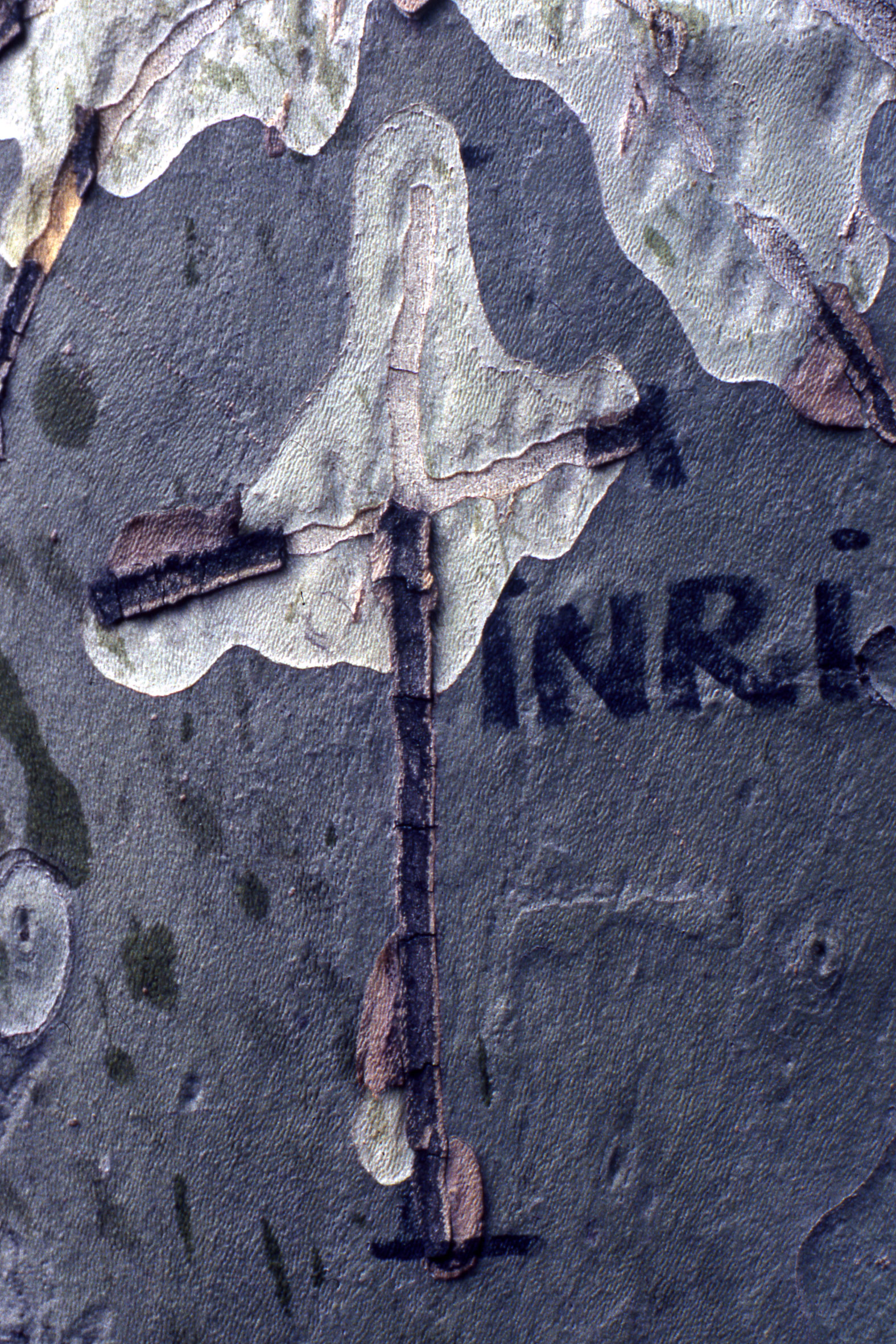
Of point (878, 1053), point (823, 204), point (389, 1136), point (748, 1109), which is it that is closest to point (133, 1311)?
point (389, 1136)

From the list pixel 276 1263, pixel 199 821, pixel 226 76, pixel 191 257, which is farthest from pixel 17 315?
pixel 276 1263

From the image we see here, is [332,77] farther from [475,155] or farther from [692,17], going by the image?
[692,17]

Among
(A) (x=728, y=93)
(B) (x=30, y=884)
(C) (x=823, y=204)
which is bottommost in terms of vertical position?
(B) (x=30, y=884)

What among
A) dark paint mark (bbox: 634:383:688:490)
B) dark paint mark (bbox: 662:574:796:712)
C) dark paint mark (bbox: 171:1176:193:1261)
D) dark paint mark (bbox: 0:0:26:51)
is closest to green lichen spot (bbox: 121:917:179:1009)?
dark paint mark (bbox: 171:1176:193:1261)

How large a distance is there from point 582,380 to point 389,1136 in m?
0.74

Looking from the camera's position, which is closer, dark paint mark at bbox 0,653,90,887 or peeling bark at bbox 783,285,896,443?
peeling bark at bbox 783,285,896,443

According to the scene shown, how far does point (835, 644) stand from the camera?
3.32 ft

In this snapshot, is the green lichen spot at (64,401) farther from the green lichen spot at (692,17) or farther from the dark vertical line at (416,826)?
the green lichen spot at (692,17)

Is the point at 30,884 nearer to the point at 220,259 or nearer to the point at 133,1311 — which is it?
the point at 133,1311

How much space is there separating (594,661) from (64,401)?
0.61 m

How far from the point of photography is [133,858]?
1140mm

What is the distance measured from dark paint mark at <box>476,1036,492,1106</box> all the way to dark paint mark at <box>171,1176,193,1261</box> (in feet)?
1.03

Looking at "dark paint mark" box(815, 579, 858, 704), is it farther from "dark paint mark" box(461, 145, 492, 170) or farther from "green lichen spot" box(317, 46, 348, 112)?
"green lichen spot" box(317, 46, 348, 112)

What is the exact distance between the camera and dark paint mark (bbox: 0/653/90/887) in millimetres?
1156
